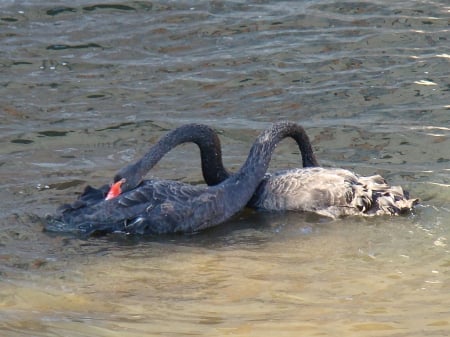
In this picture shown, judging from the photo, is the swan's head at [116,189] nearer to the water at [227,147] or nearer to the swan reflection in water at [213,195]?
the swan reflection in water at [213,195]

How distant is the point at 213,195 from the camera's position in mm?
7898

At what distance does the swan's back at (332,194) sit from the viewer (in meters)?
7.92

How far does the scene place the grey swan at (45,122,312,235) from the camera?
25.0 feet

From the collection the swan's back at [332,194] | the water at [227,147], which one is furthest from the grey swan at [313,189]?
the water at [227,147]

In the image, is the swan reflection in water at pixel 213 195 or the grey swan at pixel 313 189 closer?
the swan reflection in water at pixel 213 195

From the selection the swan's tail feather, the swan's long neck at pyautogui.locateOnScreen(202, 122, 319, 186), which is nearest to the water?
the swan's tail feather

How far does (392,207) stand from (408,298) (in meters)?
2.00

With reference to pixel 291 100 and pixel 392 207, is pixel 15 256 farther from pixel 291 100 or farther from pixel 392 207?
pixel 291 100

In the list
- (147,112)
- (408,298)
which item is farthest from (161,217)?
(147,112)

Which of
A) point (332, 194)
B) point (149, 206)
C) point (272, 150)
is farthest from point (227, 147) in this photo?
point (149, 206)

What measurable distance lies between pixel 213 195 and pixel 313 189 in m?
0.77

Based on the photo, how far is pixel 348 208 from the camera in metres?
7.96

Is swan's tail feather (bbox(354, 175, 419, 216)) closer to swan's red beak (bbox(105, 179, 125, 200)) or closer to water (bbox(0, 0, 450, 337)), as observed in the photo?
water (bbox(0, 0, 450, 337))

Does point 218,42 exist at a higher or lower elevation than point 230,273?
higher
